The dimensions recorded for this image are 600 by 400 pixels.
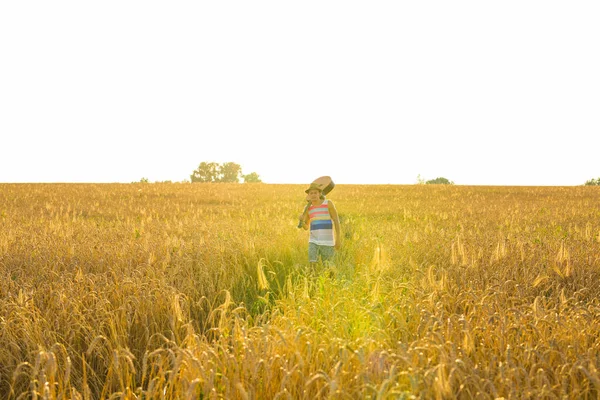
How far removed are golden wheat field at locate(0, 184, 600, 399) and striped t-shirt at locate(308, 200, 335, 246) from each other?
0.39m

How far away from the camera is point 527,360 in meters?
2.93

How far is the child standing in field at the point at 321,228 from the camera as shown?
6.42 metres

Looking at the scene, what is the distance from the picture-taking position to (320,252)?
6.56 m

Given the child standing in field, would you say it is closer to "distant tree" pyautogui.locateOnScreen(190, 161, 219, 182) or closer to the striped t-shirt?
the striped t-shirt

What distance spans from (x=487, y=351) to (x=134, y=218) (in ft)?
33.7

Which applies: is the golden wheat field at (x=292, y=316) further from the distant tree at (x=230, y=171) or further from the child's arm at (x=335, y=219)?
the distant tree at (x=230, y=171)

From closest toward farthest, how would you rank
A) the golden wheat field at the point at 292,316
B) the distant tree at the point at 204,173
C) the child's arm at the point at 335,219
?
the golden wheat field at the point at 292,316 < the child's arm at the point at 335,219 < the distant tree at the point at 204,173

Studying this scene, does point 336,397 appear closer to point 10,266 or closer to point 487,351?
point 487,351

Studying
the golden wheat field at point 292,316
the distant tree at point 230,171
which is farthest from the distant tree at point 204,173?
the golden wheat field at point 292,316

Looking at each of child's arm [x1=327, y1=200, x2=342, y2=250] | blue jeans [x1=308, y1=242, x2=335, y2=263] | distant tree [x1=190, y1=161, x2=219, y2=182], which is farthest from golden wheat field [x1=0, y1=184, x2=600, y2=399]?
distant tree [x1=190, y1=161, x2=219, y2=182]

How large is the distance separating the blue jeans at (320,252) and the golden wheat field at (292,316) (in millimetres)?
213

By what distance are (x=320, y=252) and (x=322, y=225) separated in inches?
15.2

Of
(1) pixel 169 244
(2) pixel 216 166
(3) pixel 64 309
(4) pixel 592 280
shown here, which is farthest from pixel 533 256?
(2) pixel 216 166

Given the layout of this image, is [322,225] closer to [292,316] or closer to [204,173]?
[292,316]
